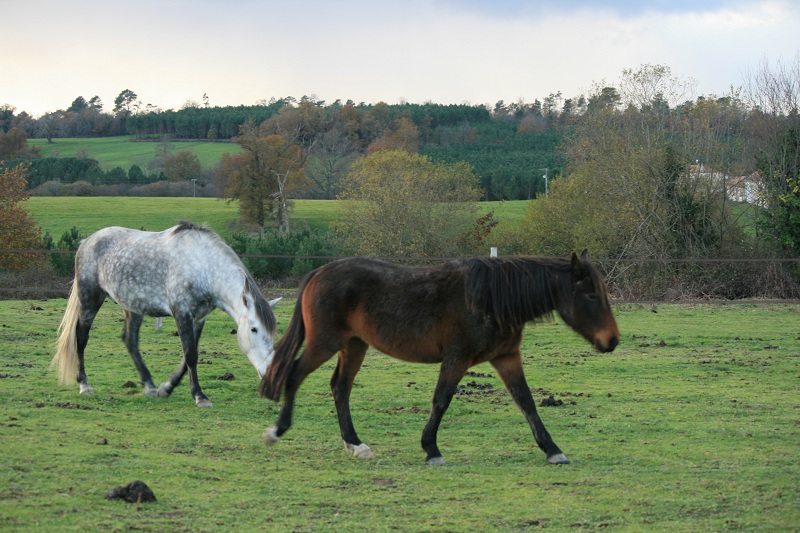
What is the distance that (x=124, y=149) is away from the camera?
96.8m

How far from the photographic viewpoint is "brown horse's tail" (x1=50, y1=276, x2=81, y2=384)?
8641mm

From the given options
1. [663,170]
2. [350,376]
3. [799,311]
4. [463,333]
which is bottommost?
[799,311]

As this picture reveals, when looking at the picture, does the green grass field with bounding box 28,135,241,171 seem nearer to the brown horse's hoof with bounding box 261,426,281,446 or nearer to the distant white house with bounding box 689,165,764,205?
the distant white house with bounding box 689,165,764,205

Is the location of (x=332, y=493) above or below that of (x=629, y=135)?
below

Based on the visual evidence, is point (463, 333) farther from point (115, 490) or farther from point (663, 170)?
point (663, 170)

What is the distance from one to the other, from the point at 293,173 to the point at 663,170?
32632 millimetres

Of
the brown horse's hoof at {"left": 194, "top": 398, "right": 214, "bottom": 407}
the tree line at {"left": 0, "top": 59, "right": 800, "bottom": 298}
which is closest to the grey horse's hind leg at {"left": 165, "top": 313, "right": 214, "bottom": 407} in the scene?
the brown horse's hoof at {"left": 194, "top": 398, "right": 214, "bottom": 407}

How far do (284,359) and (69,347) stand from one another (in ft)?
11.8

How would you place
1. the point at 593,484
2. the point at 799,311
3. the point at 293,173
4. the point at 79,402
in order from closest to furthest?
the point at 593,484, the point at 79,402, the point at 799,311, the point at 293,173

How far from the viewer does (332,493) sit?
16.5ft

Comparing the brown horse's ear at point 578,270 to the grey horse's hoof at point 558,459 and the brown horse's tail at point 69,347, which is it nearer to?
the grey horse's hoof at point 558,459

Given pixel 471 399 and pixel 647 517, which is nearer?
pixel 647 517

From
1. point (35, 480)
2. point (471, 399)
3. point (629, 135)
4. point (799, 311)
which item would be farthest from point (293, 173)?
point (35, 480)

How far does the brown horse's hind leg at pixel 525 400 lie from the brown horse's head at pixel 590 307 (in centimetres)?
51
